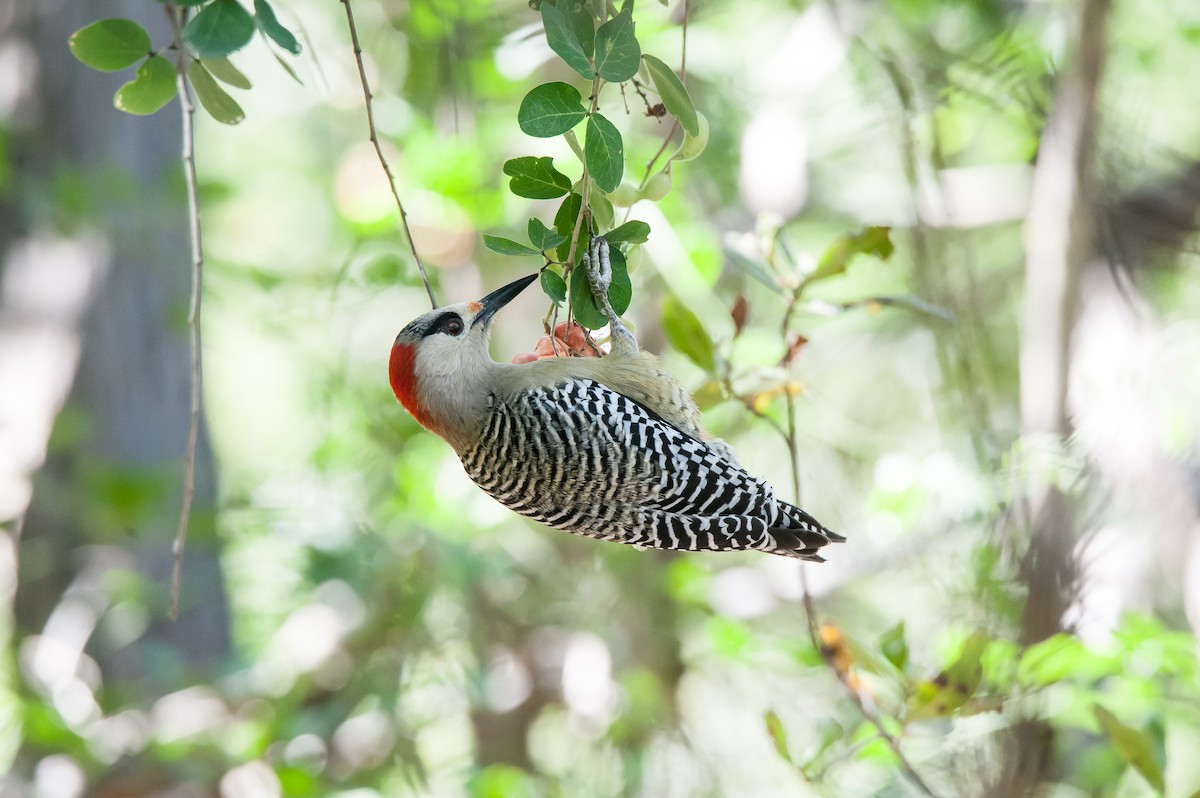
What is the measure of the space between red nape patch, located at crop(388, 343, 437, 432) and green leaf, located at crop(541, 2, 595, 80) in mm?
1202

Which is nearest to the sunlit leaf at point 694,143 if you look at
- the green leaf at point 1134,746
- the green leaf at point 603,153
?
the green leaf at point 603,153

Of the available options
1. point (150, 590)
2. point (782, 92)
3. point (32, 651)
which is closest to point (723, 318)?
point (782, 92)

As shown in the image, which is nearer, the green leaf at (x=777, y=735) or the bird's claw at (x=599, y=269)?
the bird's claw at (x=599, y=269)

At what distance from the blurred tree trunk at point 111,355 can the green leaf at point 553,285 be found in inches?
129

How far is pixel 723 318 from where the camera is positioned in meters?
4.13

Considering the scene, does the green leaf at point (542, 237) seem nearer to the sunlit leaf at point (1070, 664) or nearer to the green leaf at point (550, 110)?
the green leaf at point (550, 110)

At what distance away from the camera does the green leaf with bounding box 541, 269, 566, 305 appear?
161 cm

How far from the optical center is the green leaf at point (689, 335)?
220cm

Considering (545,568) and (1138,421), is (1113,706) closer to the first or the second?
(1138,421)

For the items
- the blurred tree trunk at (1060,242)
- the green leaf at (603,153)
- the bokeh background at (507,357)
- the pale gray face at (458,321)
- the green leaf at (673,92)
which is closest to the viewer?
the green leaf at (603,153)

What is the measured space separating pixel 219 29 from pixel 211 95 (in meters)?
0.35

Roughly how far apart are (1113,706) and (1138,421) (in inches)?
30.3

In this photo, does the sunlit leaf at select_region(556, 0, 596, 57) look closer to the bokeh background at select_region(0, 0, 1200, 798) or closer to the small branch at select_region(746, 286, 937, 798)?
the small branch at select_region(746, 286, 937, 798)

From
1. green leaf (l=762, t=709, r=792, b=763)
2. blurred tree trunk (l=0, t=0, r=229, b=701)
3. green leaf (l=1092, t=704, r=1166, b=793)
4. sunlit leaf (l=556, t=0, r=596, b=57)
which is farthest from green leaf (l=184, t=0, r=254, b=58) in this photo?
blurred tree trunk (l=0, t=0, r=229, b=701)
